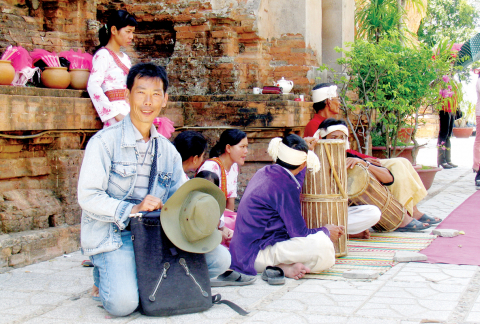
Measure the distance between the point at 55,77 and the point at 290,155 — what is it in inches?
85.3

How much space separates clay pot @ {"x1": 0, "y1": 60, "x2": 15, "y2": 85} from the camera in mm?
4039

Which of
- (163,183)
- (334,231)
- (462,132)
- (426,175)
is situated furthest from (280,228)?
(462,132)

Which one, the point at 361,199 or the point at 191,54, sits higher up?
the point at 191,54

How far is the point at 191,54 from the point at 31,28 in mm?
1770

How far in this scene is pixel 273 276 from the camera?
3.62 meters

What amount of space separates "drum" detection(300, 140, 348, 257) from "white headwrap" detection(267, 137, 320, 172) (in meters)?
0.35

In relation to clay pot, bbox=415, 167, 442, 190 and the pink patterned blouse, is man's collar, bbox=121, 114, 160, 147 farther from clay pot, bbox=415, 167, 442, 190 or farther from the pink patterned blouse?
clay pot, bbox=415, 167, 442, 190

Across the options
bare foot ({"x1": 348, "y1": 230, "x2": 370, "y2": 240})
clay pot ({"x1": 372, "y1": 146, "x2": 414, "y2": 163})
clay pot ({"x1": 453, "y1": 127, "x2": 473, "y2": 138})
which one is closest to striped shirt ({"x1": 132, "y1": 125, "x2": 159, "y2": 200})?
bare foot ({"x1": 348, "y1": 230, "x2": 370, "y2": 240})

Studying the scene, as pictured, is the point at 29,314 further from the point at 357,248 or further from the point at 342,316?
the point at 357,248

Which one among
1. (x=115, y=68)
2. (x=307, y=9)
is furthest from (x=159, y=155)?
(x=307, y=9)

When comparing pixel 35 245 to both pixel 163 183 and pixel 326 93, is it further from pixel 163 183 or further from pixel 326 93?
pixel 326 93

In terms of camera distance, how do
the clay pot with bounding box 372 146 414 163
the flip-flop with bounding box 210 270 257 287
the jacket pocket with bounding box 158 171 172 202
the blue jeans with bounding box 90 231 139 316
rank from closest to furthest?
1. the blue jeans with bounding box 90 231 139 316
2. the jacket pocket with bounding box 158 171 172 202
3. the flip-flop with bounding box 210 270 257 287
4. the clay pot with bounding box 372 146 414 163

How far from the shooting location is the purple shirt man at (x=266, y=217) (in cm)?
364

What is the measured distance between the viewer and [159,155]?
320cm
